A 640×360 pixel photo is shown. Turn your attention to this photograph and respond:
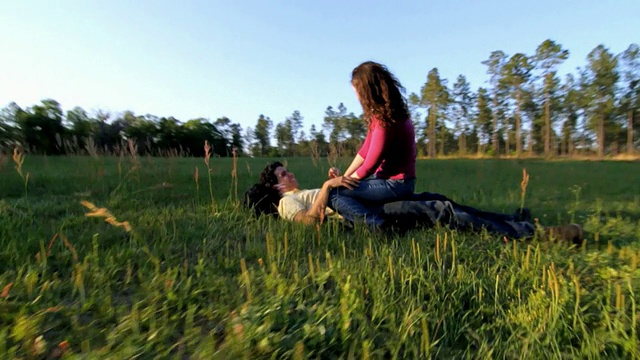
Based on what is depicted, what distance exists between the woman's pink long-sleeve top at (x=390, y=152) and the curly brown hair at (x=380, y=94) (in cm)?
7

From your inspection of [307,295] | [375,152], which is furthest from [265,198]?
[307,295]

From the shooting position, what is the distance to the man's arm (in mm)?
3330

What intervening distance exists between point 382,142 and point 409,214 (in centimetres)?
68

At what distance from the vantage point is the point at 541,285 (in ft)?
6.49

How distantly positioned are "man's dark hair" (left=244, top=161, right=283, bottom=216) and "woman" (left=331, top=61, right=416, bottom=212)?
860 millimetres

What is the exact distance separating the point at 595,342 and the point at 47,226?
Answer: 3.86 meters

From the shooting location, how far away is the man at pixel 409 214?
119 inches

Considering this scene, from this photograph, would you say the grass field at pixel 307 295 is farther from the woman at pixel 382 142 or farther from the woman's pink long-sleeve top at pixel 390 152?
the woman's pink long-sleeve top at pixel 390 152

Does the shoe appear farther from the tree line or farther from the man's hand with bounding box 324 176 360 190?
the tree line

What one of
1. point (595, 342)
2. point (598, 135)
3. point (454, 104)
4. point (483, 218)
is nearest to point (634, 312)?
point (595, 342)

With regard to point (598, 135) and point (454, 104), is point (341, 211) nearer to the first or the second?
point (598, 135)

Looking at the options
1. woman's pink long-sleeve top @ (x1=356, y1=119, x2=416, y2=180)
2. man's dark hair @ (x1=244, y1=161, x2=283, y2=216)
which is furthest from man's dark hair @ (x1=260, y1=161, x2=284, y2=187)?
woman's pink long-sleeve top @ (x1=356, y1=119, x2=416, y2=180)

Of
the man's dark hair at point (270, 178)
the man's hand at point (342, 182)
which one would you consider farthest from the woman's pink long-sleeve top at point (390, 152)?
the man's dark hair at point (270, 178)

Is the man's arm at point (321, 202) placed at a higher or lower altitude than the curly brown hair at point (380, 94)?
lower
